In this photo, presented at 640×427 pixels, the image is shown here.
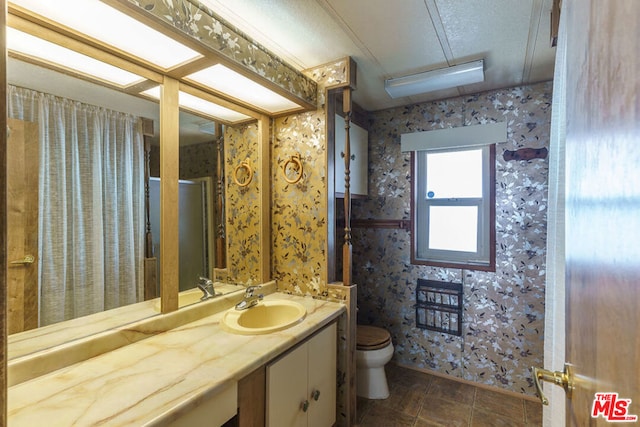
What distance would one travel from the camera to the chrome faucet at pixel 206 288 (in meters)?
1.55

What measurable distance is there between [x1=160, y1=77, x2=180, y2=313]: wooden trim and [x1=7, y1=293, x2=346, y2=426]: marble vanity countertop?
0.22m

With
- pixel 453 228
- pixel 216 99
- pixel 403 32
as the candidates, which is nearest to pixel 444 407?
pixel 453 228

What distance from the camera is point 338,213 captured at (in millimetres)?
2846

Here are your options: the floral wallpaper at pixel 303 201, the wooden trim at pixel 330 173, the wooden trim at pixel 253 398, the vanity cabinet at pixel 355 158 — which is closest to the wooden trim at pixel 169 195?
the wooden trim at pixel 253 398

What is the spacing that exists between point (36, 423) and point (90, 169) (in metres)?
0.85

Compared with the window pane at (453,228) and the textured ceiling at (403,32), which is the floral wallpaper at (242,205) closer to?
the textured ceiling at (403,32)

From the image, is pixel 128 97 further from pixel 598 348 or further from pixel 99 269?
pixel 598 348

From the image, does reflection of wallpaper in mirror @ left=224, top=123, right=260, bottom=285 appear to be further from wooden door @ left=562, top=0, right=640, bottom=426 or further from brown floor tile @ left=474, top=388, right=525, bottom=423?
brown floor tile @ left=474, top=388, right=525, bottom=423

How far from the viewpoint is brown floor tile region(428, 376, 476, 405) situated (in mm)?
2107

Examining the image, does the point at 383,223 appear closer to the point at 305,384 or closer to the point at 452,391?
the point at 452,391

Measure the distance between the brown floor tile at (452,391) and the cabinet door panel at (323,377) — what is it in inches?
38.7

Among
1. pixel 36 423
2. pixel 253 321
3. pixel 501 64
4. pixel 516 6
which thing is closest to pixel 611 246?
pixel 36 423

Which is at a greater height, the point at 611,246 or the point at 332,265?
the point at 611,246

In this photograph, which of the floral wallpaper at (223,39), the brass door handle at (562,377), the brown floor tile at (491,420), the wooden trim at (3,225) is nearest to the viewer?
the wooden trim at (3,225)
